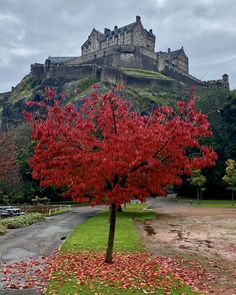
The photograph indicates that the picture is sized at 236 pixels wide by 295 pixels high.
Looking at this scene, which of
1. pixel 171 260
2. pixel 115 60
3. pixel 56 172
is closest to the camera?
pixel 56 172

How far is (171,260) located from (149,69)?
11049 cm

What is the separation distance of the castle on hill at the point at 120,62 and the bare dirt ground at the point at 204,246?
79.3 m

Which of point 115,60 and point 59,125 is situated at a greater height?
point 115,60

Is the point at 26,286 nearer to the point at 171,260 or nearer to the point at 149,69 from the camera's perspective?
the point at 171,260

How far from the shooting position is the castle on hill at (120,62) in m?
110

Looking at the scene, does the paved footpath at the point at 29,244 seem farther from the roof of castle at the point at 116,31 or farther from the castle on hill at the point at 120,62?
the roof of castle at the point at 116,31

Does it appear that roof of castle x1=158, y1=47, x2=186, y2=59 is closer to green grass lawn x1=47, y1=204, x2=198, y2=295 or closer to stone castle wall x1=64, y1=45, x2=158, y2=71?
stone castle wall x1=64, y1=45, x2=158, y2=71

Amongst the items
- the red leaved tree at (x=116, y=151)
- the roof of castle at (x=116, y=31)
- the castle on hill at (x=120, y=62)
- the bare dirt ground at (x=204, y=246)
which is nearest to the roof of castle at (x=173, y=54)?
the castle on hill at (x=120, y=62)

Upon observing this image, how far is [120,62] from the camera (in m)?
117

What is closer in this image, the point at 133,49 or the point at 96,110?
the point at 96,110

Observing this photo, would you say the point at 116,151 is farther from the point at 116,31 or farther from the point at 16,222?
the point at 116,31

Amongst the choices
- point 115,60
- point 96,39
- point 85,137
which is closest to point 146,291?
point 85,137

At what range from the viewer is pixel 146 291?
11.2 meters

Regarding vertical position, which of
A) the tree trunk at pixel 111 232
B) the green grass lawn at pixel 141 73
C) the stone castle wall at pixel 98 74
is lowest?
the tree trunk at pixel 111 232
